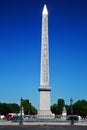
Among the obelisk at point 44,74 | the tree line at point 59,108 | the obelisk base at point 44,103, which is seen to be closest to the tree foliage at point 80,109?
the tree line at point 59,108

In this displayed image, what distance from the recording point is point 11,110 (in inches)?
5094

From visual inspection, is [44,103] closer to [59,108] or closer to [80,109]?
[80,109]

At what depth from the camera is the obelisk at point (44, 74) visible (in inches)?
2337

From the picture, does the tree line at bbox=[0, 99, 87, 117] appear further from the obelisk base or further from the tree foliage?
the obelisk base

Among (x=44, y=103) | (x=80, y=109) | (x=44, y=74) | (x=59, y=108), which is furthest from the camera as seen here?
(x=59, y=108)

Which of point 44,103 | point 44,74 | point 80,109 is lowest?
point 44,103

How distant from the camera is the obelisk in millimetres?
59350

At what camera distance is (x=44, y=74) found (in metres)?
59.2

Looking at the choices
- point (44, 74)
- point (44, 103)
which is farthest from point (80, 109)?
point (44, 74)

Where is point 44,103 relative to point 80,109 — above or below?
below

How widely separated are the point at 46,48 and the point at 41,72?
14.5 feet

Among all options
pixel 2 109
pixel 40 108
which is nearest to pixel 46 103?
pixel 40 108

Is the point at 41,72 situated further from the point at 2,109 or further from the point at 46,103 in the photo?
the point at 2,109

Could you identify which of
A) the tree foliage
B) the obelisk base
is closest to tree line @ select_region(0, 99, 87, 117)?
the tree foliage
